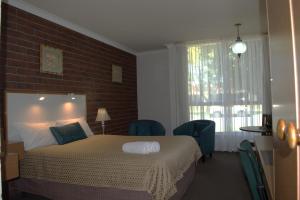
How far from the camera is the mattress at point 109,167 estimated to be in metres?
2.45

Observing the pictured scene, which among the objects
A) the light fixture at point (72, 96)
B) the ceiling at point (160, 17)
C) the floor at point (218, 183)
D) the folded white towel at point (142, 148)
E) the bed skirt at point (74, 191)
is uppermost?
the ceiling at point (160, 17)

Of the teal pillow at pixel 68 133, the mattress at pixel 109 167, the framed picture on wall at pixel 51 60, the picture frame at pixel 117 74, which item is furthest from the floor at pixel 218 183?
the picture frame at pixel 117 74

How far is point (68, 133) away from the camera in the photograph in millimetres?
3732

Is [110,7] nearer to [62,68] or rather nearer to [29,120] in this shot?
[62,68]

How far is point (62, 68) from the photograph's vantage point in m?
4.14

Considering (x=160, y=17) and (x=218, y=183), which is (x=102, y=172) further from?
(x=160, y=17)

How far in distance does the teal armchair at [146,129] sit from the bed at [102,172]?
78.5 inches

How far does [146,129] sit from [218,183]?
7.11 feet

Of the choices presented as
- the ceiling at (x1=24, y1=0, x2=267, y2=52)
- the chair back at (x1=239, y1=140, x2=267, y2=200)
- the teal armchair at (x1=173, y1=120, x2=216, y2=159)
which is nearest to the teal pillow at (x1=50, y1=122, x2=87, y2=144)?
the ceiling at (x1=24, y1=0, x2=267, y2=52)

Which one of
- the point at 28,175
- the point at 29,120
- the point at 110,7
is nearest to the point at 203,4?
the point at 110,7

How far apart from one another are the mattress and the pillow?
154 mm

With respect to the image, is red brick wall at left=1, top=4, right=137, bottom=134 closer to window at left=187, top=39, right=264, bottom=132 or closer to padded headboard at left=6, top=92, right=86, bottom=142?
padded headboard at left=6, top=92, right=86, bottom=142

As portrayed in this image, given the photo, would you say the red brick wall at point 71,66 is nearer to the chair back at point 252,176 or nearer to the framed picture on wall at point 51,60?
the framed picture on wall at point 51,60

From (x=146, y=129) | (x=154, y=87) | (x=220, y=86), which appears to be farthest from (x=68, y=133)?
(x=220, y=86)
